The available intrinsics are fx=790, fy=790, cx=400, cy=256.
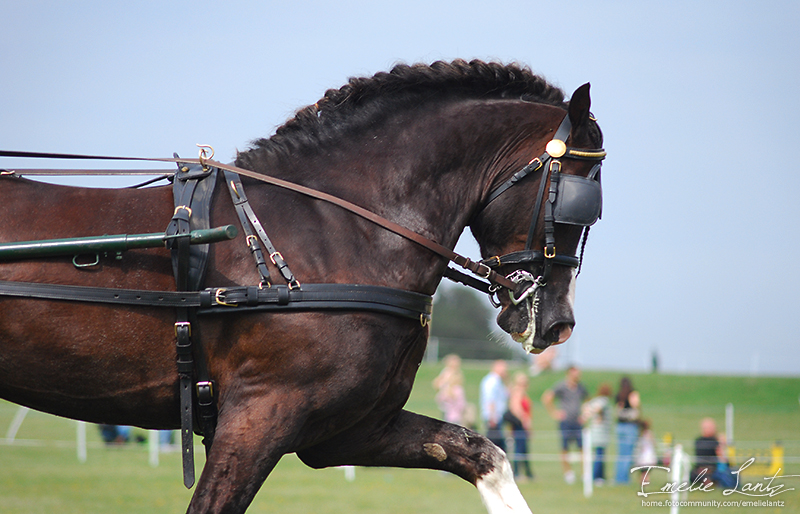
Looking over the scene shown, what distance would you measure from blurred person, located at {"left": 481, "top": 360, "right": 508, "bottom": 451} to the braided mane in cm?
1065

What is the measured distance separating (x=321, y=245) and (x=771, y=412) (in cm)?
2428

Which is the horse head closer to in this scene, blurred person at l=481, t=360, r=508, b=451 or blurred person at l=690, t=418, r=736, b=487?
blurred person at l=690, t=418, r=736, b=487

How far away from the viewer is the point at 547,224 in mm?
3459

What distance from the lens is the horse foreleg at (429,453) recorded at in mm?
3527

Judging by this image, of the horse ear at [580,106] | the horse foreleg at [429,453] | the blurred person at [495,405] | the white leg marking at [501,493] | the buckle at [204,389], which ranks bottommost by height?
the blurred person at [495,405]

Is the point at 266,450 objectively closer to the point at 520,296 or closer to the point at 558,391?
the point at 520,296

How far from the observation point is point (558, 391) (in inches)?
551

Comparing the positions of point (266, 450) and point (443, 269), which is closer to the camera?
point (266, 450)

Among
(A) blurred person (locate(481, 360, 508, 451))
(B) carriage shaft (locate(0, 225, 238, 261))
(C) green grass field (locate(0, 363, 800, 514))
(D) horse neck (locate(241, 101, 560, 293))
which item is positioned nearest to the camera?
(B) carriage shaft (locate(0, 225, 238, 261))

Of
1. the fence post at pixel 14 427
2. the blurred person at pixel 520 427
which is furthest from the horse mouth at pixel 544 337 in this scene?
the fence post at pixel 14 427

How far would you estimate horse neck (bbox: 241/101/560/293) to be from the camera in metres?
3.25

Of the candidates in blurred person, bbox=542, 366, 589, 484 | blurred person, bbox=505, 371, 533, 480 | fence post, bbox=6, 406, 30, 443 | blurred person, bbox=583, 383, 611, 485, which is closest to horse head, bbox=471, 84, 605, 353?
blurred person, bbox=583, 383, 611, 485

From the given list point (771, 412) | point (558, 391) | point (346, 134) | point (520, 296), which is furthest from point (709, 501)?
point (771, 412)

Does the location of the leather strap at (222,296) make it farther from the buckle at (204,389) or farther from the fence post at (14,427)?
the fence post at (14,427)
